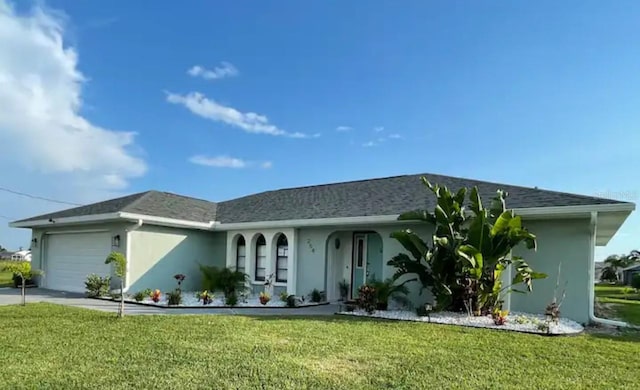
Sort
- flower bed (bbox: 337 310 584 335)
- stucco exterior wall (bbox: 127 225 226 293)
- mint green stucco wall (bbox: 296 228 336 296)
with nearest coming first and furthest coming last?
1. flower bed (bbox: 337 310 584 335)
2. mint green stucco wall (bbox: 296 228 336 296)
3. stucco exterior wall (bbox: 127 225 226 293)

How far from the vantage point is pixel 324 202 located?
17.7m

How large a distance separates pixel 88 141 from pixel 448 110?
51.3 ft

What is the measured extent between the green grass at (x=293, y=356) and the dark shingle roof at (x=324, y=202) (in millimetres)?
4435

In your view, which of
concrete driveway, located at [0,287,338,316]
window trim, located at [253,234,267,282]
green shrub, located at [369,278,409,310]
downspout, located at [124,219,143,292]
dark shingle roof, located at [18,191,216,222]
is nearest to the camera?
concrete driveway, located at [0,287,338,316]

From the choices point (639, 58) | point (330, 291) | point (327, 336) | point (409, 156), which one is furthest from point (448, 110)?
point (327, 336)

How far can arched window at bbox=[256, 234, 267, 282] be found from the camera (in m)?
17.4

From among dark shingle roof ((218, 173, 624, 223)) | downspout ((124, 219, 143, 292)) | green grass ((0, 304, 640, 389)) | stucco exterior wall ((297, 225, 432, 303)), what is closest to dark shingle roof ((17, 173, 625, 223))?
dark shingle roof ((218, 173, 624, 223))

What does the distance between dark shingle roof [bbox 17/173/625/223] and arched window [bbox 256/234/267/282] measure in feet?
3.09

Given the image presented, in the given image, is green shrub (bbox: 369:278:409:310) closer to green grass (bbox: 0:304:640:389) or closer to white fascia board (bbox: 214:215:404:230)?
white fascia board (bbox: 214:215:404:230)

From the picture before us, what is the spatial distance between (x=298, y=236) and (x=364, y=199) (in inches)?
108

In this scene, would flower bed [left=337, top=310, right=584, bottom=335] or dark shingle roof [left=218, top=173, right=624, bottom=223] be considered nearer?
flower bed [left=337, top=310, right=584, bottom=335]

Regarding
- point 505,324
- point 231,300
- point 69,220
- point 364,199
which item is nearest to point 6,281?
point 69,220

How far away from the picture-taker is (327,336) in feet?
28.7

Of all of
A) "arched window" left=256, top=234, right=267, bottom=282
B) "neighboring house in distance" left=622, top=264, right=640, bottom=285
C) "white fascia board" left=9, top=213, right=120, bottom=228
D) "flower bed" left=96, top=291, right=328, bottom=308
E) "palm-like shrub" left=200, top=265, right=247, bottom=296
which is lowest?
"neighboring house in distance" left=622, top=264, right=640, bottom=285
